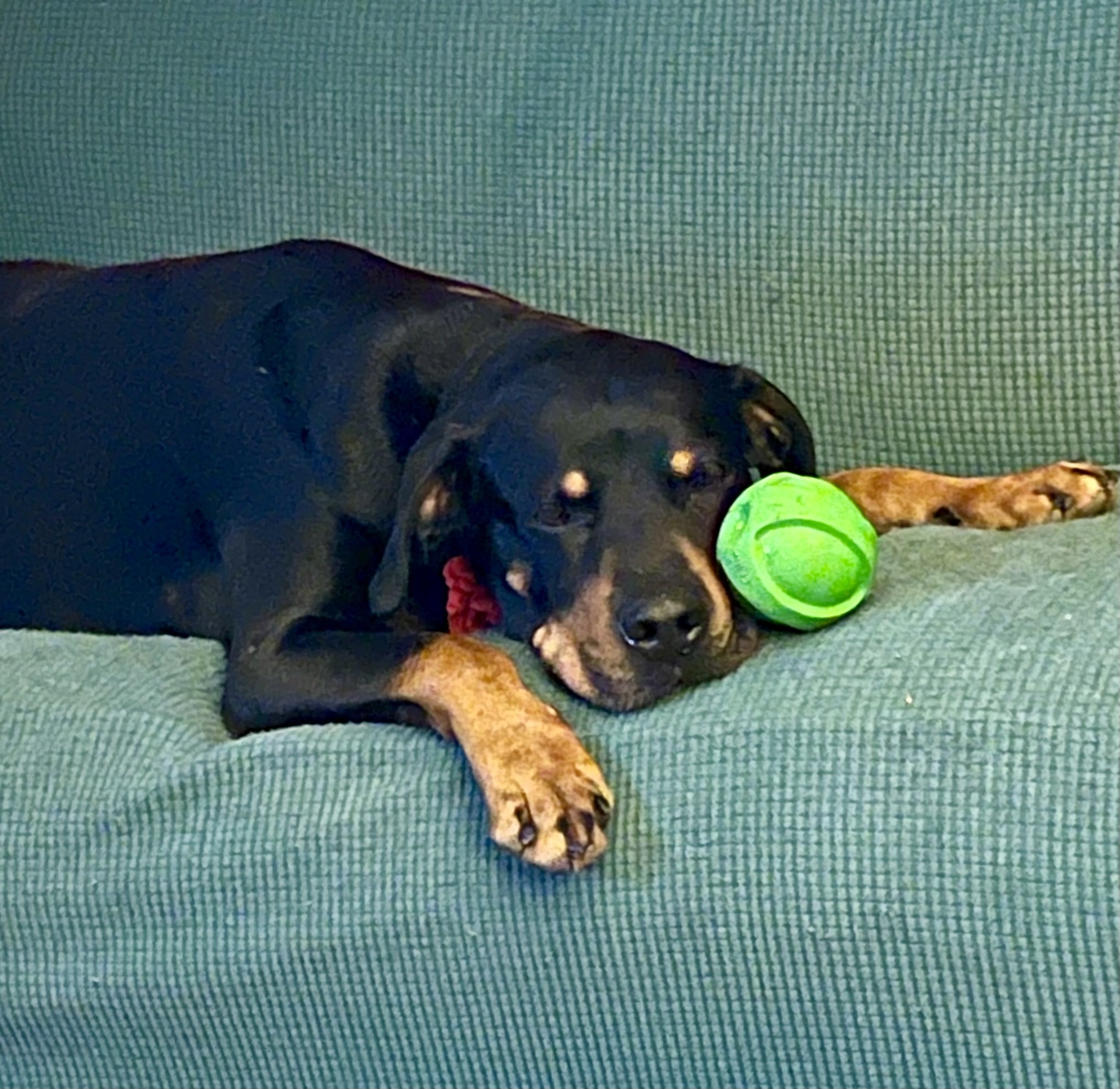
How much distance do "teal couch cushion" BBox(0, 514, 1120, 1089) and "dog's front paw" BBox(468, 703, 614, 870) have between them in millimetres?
25

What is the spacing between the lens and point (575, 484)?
160cm

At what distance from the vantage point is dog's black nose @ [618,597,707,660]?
4.83ft

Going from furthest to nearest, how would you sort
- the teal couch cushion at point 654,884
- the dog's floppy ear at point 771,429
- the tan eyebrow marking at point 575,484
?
1. the dog's floppy ear at point 771,429
2. the tan eyebrow marking at point 575,484
3. the teal couch cushion at point 654,884

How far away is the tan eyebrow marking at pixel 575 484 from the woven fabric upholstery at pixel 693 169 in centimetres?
65

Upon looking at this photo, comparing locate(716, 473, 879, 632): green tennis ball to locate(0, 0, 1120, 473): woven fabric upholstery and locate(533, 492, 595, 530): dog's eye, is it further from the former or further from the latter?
locate(0, 0, 1120, 473): woven fabric upholstery

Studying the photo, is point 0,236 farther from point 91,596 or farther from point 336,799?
point 336,799

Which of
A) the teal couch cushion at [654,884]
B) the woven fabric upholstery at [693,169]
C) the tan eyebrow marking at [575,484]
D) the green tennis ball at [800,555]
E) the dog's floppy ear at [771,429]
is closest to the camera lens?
the teal couch cushion at [654,884]

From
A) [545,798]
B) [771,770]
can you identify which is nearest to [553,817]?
[545,798]

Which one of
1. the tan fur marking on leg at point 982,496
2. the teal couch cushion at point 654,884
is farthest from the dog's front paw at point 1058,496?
the teal couch cushion at point 654,884

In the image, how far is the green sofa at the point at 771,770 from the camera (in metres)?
1.27

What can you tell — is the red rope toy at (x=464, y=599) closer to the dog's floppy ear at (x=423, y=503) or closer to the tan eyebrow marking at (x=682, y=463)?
the dog's floppy ear at (x=423, y=503)

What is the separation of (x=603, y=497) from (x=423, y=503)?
0.60ft

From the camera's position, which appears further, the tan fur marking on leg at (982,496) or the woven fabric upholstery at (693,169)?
the woven fabric upholstery at (693,169)

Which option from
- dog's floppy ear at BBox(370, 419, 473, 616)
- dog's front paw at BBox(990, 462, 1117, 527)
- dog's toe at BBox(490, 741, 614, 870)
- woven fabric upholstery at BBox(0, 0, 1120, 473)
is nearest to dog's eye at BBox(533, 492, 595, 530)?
dog's floppy ear at BBox(370, 419, 473, 616)
